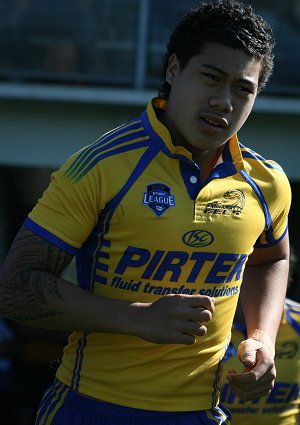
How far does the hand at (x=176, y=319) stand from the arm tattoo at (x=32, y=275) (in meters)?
0.29

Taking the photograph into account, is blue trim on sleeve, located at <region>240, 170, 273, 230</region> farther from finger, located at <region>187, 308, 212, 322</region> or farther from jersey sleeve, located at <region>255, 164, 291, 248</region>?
finger, located at <region>187, 308, 212, 322</region>

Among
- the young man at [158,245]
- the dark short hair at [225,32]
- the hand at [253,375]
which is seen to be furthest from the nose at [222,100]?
the hand at [253,375]

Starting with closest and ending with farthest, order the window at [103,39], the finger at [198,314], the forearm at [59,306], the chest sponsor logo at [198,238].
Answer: the finger at [198,314] < the forearm at [59,306] < the chest sponsor logo at [198,238] < the window at [103,39]

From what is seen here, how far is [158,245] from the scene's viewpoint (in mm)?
2846

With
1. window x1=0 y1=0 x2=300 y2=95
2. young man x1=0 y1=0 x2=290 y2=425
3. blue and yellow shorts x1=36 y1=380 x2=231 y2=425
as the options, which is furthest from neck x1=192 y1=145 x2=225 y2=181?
window x1=0 y1=0 x2=300 y2=95

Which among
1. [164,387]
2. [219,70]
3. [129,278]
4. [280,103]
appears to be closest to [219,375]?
[164,387]

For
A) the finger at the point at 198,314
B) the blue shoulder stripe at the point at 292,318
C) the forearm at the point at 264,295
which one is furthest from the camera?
the blue shoulder stripe at the point at 292,318

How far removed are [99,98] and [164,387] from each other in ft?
18.7

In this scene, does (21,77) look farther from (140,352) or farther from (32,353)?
(140,352)

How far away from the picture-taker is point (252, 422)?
4.12m

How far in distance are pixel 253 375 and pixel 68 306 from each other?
1.96 feet

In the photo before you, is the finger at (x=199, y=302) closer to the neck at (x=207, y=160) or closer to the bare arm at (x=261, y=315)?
the bare arm at (x=261, y=315)

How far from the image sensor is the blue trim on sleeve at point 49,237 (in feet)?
9.22

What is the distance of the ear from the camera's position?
10.1 ft
